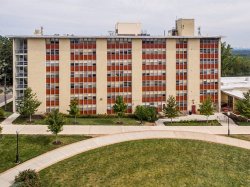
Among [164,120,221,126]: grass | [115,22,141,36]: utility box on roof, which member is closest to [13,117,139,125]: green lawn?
[164,120,221,126]: grass

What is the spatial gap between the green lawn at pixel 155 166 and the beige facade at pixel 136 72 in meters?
22.9

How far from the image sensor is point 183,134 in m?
52.8

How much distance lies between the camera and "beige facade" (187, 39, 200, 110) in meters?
72.4

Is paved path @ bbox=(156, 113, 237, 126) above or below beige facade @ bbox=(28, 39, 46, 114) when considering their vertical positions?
below

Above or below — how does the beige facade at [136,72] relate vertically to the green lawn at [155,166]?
above

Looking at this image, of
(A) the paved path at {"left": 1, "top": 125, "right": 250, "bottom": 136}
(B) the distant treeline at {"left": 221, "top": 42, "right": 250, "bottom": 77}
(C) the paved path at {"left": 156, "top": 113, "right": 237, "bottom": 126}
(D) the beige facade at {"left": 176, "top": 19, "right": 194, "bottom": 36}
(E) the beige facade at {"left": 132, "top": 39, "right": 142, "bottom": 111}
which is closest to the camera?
(A) the paved path at {"left": 1, "top": 125, "right": 250, "bottom": 136}

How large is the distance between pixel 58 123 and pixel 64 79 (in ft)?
67.1

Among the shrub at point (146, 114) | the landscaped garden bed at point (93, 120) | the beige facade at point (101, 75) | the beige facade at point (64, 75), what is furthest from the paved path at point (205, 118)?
the beige facade at point (64, 75)

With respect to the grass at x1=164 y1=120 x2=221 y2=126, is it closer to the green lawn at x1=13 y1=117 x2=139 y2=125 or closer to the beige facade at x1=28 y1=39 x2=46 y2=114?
the green lawn at x1=13 y1=117 x2=139 y2=125

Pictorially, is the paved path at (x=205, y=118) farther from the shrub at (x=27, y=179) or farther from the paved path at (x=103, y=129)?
the shrub at (x=27, y=179)

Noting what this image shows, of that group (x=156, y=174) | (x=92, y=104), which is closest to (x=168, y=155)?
(x=156, y=174)

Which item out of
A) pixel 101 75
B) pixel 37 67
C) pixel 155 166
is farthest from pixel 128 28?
pixel 155 166

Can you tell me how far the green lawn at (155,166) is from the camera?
3909cm

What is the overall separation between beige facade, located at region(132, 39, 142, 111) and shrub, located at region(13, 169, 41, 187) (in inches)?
1398
